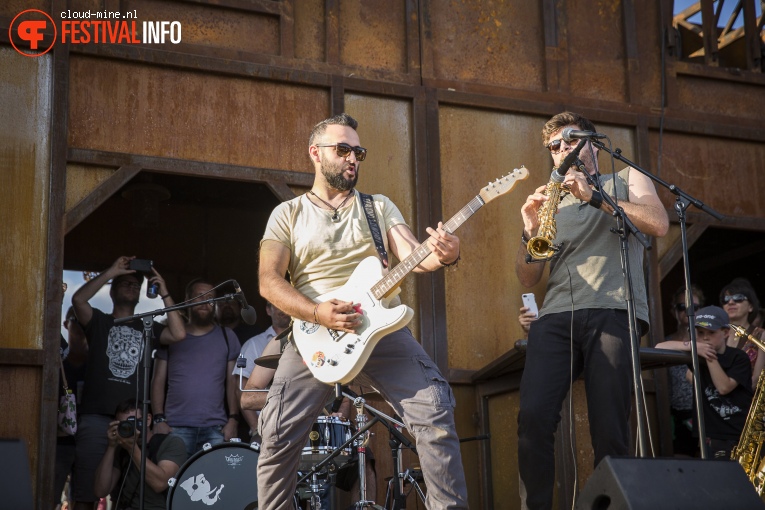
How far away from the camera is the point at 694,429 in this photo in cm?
840

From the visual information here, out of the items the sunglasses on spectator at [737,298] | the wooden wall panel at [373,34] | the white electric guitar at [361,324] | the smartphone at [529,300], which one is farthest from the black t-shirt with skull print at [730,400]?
the wooden wall panel at [373,34]

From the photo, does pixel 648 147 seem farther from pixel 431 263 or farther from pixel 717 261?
pixel 431 263

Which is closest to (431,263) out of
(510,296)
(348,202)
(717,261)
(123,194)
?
(348,202)

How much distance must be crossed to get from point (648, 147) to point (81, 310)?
5.30 meters

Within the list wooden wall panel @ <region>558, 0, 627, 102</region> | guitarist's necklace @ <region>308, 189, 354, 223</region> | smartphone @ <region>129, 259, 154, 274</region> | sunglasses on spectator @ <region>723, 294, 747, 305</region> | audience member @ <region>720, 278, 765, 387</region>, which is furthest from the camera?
wooden wall panel @ <region>558, 0, 627, 102</region>

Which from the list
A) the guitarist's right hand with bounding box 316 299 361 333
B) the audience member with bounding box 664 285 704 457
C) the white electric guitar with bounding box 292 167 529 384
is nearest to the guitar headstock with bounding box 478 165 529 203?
the white electric guitar with bounding box 292 167 529 384

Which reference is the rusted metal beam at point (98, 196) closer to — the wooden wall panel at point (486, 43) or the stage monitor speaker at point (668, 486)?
the wooden wall panel at point (486, 43)

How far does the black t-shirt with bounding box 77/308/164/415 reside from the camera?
8.23m

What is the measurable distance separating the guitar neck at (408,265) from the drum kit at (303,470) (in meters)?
1.89

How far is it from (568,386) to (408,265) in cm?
118

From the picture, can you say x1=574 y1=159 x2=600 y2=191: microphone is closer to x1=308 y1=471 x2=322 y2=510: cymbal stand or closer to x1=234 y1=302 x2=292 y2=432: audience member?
x1=308 y1=471 x2=322 y2=510: cymbal stand

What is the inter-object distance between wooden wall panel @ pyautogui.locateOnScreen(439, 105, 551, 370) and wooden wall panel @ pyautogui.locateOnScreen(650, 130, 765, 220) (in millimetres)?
1326

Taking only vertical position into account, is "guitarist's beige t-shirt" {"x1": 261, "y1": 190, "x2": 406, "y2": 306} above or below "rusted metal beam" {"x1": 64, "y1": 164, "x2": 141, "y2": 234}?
below

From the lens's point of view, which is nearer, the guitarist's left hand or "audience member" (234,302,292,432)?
the guitarist's left hand
